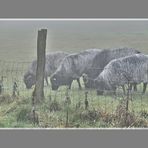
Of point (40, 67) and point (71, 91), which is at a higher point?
point (40, 67)

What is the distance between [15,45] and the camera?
6.56 meters

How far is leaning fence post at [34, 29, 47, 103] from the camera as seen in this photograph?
6.56 m

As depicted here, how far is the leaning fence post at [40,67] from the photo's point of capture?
6562 mm

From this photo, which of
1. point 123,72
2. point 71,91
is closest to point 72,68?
point 71,91

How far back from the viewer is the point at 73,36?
6.59 meters

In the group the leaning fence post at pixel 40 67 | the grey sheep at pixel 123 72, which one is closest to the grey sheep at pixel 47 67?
the leaning fence post at pixel 40 67

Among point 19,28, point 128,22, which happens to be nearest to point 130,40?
point 128,22

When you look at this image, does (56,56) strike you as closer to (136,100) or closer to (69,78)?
(69,78)

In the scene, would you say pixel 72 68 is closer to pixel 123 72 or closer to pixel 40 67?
pixel 40 67

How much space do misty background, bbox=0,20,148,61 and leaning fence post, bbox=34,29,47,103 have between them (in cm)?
4

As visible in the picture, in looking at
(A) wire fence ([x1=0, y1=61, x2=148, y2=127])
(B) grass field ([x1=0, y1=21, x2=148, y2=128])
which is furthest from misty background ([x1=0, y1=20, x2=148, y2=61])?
(A) wire fence ([x1=0, y1=61, x2=148, y2=127])

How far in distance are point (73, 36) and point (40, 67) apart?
1.52 feet

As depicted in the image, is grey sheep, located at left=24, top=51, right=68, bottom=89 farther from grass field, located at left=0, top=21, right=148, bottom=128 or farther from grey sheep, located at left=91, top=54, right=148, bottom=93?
grey sheep, located at left=91, top=54, right=148, bottom=93

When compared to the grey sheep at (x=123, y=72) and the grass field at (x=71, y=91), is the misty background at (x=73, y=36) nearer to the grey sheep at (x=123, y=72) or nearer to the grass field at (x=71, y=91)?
the grass field at (x=71, y=91)
